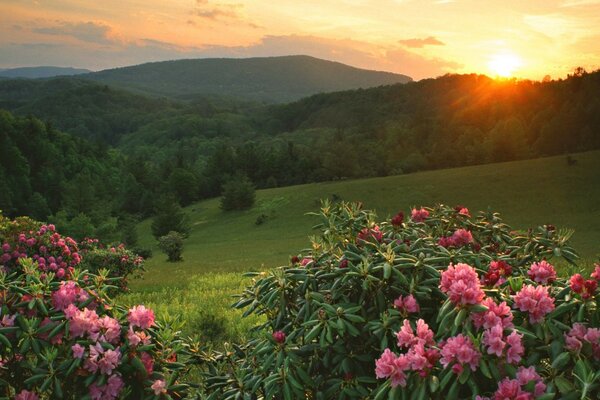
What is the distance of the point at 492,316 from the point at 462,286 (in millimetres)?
345

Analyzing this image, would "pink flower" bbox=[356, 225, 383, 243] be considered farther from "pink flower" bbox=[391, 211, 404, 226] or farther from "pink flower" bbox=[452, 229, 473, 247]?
"pink flower" bbox=[452, 229, 473, 247]

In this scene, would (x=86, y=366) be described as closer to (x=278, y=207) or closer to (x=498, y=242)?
(x=498, y=242)

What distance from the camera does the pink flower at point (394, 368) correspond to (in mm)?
4125

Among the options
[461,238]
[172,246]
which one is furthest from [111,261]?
[172,246]

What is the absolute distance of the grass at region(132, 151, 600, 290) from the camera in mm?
50219

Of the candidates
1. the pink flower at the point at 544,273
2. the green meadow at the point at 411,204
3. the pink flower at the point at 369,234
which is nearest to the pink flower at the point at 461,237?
the pink flower at the point at 369,234

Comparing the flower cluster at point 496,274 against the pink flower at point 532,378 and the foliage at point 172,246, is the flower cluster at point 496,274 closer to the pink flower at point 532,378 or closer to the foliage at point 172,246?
the pink flower at point 532,378

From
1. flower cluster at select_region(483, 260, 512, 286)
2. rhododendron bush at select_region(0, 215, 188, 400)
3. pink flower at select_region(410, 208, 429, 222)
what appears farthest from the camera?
pink flower at select_region(410, 208, 429, 222)

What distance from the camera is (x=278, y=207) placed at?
76438 mm

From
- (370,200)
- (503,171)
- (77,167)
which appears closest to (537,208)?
(503,171)

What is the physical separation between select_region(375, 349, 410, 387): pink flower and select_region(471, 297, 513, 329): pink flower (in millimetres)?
725

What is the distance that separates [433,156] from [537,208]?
40.8 meters

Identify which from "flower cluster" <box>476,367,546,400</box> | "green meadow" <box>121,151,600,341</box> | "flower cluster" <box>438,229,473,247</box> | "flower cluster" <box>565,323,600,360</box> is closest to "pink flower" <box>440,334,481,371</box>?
"flower cluster" <box>476,367,546,400</box>

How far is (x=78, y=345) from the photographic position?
5059 millimetres
